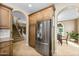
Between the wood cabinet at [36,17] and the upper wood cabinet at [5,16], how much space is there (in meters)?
0.36

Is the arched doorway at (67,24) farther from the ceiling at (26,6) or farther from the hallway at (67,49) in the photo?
the ceiling at (26,6)

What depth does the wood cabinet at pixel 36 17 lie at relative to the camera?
7.76 ft

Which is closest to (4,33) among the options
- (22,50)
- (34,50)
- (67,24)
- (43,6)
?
(22,50)

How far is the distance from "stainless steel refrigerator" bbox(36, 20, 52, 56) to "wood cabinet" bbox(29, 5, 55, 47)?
0.22 feet

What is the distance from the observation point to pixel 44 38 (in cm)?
244

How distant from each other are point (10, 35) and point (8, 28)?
0.12 m

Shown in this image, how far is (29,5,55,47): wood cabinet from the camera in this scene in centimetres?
237

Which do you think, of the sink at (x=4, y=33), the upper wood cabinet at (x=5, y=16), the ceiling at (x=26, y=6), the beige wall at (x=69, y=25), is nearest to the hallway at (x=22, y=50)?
the sink at (x=4, y=33)

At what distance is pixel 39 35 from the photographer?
247 centimetres

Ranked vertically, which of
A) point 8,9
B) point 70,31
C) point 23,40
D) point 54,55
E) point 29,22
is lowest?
point 54,55

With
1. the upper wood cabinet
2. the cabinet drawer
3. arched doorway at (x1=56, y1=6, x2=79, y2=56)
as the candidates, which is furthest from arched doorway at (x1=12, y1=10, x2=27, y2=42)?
arched doorway at (x1=56, y1=6, x2=79, y2=56)

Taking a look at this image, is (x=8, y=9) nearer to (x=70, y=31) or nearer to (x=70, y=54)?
(x=70, y=31)

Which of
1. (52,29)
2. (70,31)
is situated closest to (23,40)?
(52,29)

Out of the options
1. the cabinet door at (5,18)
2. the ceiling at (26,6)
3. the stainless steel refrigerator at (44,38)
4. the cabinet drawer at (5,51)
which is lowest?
the cabinet drawer at (5,51)
